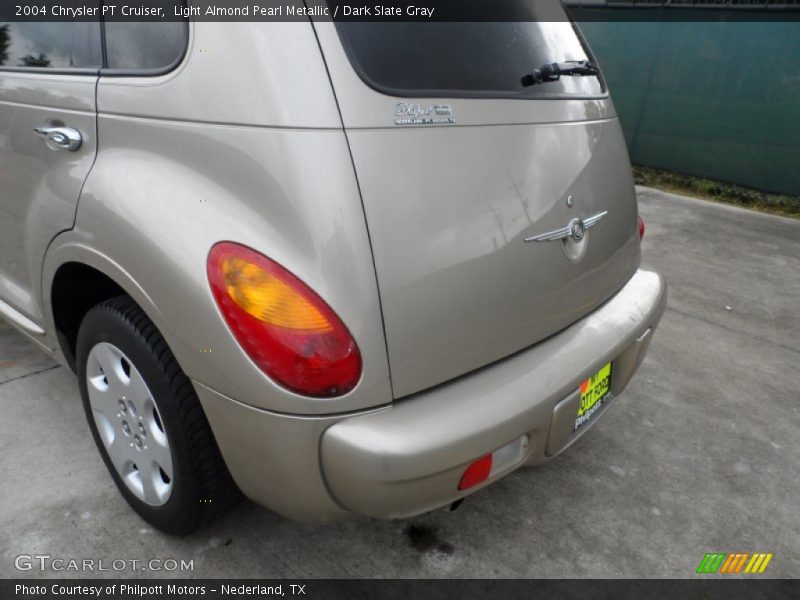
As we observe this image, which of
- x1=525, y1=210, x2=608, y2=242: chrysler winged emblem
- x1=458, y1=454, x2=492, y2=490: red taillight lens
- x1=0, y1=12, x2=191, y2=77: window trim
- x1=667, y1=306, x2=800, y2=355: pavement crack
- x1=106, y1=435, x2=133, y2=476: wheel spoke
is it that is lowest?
x1=667, y1=306, x2=800, y2=355: pavement crack

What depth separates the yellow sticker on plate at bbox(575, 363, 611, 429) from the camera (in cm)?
185

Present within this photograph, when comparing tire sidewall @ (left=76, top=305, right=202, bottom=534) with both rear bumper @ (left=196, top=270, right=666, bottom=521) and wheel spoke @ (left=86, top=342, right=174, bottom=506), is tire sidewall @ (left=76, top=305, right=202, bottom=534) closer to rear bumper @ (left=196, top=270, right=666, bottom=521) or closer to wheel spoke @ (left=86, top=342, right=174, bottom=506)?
wheel spoke @ (left=86, top=342, right=174, bottom=506)

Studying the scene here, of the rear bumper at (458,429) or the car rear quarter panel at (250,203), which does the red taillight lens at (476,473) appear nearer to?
the rear bumper at (458,429)

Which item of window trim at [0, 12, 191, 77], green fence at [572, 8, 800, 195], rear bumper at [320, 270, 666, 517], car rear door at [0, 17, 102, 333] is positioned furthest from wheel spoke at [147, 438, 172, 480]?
green fence at [572, 8, 800, 195]

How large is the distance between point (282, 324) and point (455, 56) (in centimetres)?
90

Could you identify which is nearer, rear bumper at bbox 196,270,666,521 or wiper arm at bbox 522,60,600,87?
rear bumper at bbox 196,270,666,521

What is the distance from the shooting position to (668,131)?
756 cm

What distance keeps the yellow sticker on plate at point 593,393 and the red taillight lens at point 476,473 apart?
0.38 meters

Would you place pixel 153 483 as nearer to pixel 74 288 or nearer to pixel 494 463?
pixel 74 288

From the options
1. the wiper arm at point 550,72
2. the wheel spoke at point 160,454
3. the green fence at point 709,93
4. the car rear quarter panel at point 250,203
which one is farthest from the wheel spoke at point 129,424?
the green fence at point 709,93

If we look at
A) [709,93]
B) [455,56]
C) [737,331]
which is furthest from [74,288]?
[709,93]

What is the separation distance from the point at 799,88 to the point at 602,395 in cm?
630

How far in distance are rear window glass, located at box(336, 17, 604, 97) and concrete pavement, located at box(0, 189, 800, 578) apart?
4.57ft

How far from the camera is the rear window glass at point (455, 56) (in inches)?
59.7
